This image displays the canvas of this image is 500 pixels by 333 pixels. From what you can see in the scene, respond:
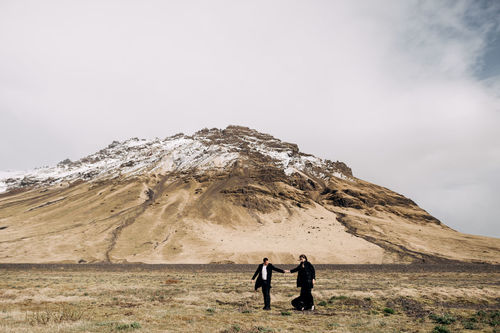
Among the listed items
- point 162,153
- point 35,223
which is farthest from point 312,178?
point 35,223

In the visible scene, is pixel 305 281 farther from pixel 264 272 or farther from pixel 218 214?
pixel 218 214

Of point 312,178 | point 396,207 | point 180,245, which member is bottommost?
point 180,245

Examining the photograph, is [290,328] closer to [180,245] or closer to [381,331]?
[381,331]

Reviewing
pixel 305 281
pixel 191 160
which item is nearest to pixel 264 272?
pixel 305 281

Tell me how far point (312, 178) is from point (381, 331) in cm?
13900

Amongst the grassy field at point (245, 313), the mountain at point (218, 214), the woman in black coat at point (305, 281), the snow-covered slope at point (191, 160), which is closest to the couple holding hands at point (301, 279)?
the woman in black coat at point (305, 281)

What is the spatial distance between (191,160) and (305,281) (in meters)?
141

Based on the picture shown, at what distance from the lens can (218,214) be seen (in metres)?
107

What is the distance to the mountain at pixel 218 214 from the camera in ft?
276

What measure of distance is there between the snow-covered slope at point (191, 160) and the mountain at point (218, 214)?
0.87 metres

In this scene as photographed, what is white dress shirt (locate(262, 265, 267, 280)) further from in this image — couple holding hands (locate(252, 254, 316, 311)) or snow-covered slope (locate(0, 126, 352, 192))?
snow-covered slope (locate(0, 126, 352, 192))

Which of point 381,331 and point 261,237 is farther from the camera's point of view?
point 261,237

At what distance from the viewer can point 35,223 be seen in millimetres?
105938

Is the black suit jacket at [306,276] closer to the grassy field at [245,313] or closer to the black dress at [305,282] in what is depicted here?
the black dress at [305,282]
